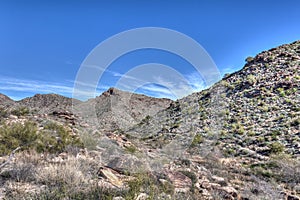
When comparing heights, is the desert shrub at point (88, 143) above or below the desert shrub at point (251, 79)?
below

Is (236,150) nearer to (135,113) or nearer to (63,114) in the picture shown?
(63,114)

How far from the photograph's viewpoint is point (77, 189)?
5.06 m

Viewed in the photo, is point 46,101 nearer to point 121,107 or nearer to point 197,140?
point 121,107

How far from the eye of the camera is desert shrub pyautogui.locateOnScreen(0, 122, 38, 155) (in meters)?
9.09

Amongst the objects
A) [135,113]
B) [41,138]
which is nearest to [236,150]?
[41,138]

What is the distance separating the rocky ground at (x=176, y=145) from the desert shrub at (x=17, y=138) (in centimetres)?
4

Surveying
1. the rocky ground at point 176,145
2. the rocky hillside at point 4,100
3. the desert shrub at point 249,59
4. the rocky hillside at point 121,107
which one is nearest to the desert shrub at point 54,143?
the rocky ground at point 176,145

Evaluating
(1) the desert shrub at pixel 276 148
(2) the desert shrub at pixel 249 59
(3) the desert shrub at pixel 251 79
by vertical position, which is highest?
(2) the desert shrub at pixel 249 59

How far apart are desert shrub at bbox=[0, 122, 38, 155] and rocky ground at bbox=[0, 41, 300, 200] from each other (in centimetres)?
4

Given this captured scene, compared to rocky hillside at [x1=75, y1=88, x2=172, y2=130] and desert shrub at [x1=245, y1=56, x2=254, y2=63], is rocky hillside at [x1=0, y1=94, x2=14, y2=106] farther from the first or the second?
desert shrub at [x1=245, y1=56, x2=254, y2=63]

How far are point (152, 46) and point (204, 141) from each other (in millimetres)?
8483

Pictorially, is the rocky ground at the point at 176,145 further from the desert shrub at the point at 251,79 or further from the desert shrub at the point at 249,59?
the desert shrub at the point at 249,59

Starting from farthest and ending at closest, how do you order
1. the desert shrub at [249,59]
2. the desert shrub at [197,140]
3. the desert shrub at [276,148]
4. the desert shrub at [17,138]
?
the desert shrub at [249,59]
the desert shrub at [197,140]
the desert shrub at [276,148]
the desert shrub at [17,138]

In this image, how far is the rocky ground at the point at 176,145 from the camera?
225 inches
